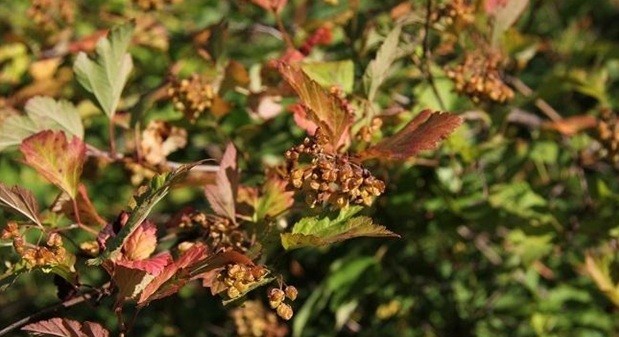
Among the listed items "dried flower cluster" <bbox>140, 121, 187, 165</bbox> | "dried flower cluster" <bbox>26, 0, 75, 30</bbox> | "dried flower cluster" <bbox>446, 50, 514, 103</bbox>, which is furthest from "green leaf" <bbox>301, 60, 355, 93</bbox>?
"dried flower cluster" <bbox>26, 0, 75, 30</bbox>

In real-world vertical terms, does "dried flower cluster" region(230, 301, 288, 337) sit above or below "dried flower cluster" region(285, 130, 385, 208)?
below

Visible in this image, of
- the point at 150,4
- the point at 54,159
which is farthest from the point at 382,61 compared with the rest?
the point at 150,4

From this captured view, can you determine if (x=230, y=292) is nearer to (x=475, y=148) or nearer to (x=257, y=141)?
(x=475, y=148)

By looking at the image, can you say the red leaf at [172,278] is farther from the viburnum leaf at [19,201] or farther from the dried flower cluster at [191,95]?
the dried flower cluster at [191,95]

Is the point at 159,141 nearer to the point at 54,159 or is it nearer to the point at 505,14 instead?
the point at 54,159

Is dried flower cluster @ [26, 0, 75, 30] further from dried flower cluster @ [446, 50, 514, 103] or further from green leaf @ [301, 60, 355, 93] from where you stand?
dried flower cluster @ [446, 50, 514, 103]

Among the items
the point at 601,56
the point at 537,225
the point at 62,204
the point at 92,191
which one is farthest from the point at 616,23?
the point at 62,204
